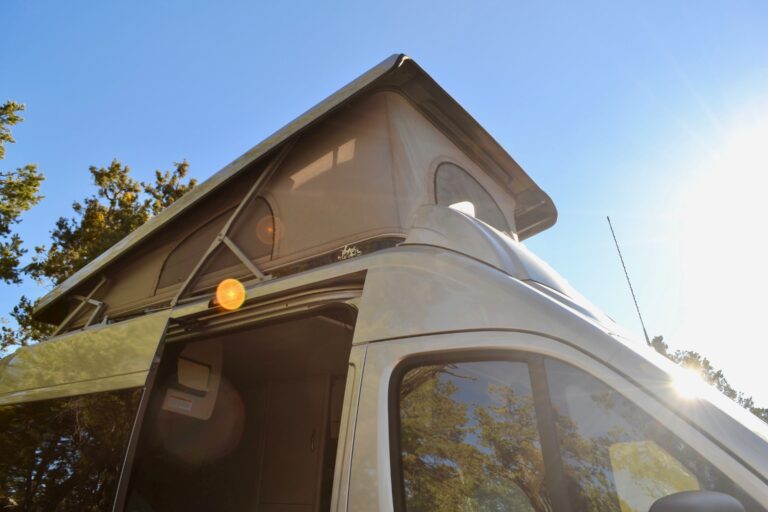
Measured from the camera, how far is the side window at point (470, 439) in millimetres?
1574

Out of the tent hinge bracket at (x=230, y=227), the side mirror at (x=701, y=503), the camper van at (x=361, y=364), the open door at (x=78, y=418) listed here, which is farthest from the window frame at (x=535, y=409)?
the tent hinge bracket at (x=230, y=227)

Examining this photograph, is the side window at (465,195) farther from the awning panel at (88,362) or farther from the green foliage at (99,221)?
the green foliage at (99,221)

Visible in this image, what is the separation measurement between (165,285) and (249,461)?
279 centimetres

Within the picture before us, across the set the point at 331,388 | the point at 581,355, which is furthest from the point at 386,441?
the point at 331,388

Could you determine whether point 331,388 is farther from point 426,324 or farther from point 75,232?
point 75,232

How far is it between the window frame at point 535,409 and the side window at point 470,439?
15mm

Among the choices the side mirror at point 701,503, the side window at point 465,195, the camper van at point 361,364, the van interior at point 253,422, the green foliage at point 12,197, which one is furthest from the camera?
the green foliage at point 12,197

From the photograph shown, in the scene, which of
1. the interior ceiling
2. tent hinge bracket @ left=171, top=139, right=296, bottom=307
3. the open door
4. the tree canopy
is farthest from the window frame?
the tree canopy

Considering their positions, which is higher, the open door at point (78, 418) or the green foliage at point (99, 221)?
the green foliage at point (99, 221)

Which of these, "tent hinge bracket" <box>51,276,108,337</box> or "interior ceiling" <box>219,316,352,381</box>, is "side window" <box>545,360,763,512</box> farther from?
"tent hinge bracket" <box>51,276,108,337</box>

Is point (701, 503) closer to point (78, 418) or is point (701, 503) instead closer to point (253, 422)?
point (78, 418)

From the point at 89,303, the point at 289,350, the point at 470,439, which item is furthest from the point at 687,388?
the point at 89,303

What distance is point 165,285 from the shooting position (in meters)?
3.80

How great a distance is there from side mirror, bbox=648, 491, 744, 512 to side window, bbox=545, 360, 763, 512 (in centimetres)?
17
